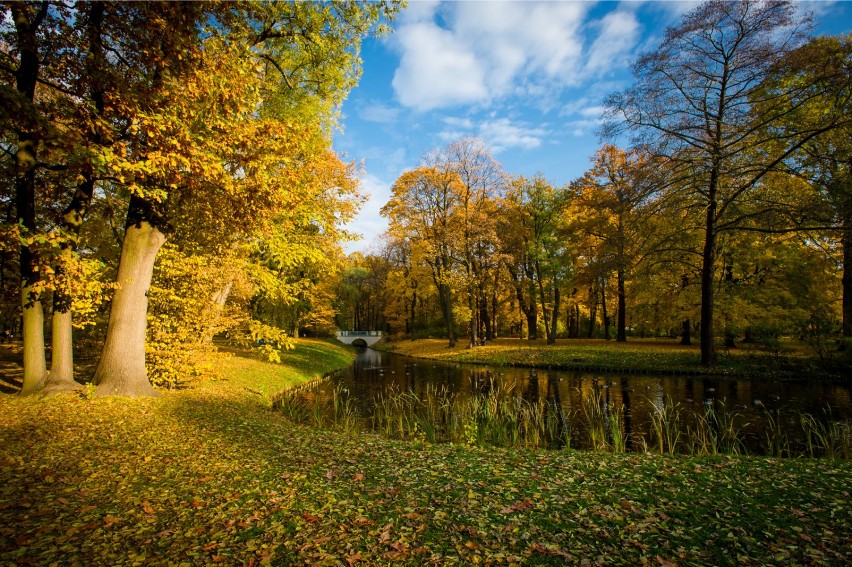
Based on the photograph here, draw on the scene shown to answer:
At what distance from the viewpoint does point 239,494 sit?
452 centimetres

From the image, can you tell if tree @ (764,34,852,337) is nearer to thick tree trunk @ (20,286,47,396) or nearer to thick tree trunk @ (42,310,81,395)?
thick tree trunk @ (42,310,81,395)

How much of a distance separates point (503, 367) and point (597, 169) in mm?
16052

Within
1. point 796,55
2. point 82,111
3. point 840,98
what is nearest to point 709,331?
point 840,98

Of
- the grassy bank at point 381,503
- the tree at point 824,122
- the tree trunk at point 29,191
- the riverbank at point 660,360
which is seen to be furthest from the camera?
the riverbank at point 660,360

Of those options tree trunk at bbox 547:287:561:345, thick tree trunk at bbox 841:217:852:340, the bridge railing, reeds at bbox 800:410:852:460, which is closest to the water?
reeds at bbox 800:410:852:460

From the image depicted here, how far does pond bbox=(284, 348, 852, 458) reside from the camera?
8078 millimetres

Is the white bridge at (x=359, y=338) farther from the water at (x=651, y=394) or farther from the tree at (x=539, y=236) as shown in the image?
the water at (x=651, y=394)

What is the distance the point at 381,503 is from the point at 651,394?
39.8 feet

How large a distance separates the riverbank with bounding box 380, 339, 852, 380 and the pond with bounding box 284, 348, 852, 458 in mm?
1014

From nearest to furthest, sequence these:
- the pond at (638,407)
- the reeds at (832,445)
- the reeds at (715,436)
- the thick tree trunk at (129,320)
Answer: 1. the reeds at (832,445)
2. the reeds at (715,436)
3. the pond at (638,407)
4. the thick tree trunk at (129,320)

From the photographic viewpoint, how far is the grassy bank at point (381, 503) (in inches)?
135

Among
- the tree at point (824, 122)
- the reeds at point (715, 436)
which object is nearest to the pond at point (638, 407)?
the reeds at point (715, 436)

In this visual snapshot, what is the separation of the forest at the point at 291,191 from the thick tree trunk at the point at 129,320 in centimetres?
4

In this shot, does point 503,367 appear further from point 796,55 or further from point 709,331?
point 796,55
